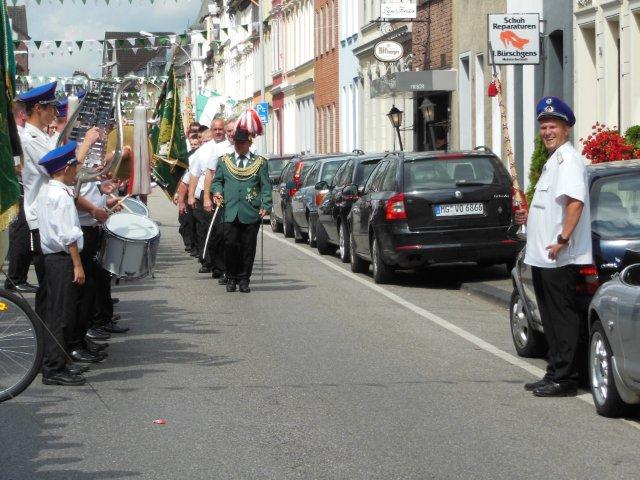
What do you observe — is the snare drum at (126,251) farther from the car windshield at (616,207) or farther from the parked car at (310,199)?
the parked car at (310,199)

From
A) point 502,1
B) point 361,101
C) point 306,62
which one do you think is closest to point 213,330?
point 502,1

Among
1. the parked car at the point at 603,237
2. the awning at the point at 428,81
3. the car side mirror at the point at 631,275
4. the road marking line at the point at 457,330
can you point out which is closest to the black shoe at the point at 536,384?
the road marking line at the point at 457,330

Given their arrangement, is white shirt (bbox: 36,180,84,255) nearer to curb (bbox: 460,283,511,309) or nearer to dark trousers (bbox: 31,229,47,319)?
dark trousers (bbox: 31,229,47,319)

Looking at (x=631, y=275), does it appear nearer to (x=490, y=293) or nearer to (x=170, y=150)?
(x=490, y=293)

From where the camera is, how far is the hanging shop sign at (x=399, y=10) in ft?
126

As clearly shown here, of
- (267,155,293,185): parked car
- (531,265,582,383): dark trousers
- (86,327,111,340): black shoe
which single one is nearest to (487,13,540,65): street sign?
(86,327,111,340): black shoe

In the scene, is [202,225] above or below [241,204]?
below

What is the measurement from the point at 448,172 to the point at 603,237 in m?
7.87

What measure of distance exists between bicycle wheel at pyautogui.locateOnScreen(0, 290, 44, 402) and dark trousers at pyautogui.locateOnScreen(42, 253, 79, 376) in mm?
878

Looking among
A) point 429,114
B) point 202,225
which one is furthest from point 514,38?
point 429,114

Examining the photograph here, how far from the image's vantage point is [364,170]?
22.9 metres

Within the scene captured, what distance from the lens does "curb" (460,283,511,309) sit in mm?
15664

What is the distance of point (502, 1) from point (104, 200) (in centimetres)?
2020

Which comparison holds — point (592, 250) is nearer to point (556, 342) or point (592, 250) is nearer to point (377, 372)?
point (556, 342)
